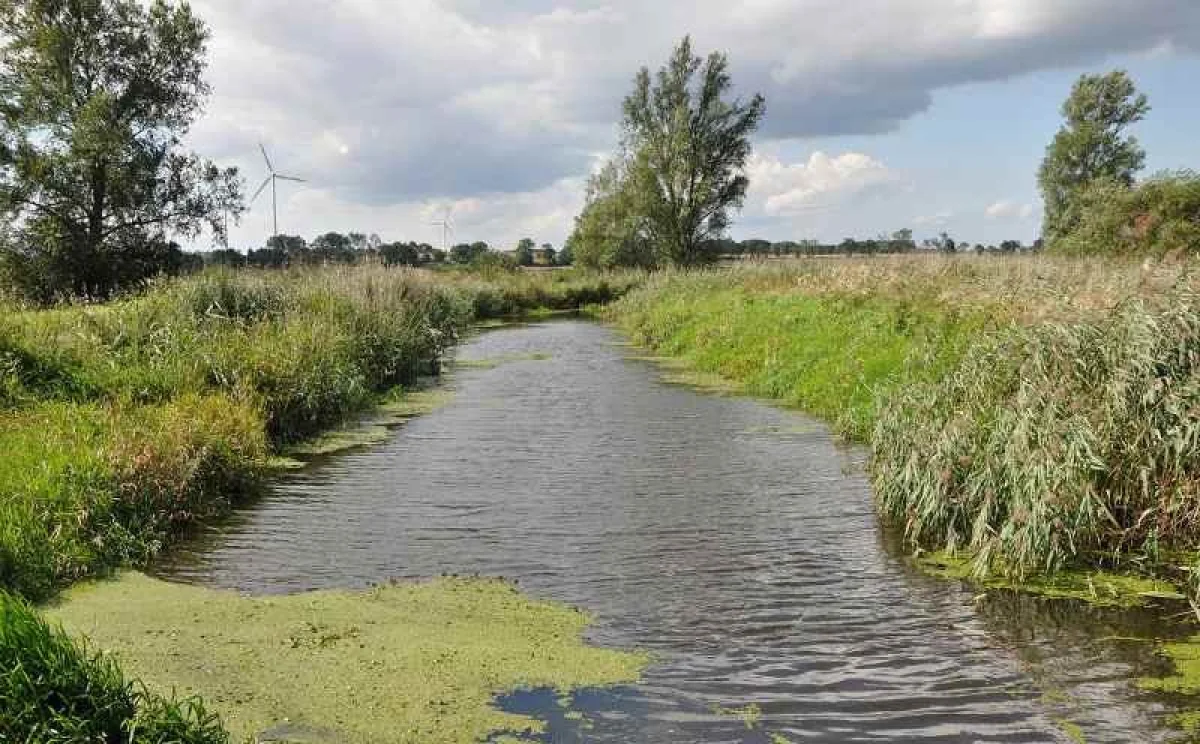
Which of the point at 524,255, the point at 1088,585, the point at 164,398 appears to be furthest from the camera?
the point at 524,255

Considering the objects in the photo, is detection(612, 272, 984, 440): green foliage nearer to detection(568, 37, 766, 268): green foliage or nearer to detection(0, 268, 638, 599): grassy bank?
detection(0, 268, 638, 599): grassy bank

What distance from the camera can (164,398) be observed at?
12.1 meters

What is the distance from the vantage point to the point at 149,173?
34062mm

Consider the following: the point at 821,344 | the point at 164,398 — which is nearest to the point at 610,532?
the point at 164,398

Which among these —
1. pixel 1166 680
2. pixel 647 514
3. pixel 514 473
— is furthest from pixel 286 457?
pixel 1166 680

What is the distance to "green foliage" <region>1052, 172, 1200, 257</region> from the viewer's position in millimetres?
29766

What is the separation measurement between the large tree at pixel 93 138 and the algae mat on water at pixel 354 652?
86.5ft

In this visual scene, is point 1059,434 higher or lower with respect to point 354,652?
higher

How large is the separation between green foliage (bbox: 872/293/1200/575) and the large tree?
28.7m

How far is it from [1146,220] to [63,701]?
35.6 m

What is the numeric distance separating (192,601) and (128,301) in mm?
11749

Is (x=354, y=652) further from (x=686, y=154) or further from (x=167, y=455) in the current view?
(x=686, y=154)

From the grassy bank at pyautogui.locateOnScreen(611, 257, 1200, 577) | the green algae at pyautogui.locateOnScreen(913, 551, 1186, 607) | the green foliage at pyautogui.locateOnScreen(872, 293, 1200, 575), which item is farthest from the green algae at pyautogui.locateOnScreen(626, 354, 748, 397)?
the green algae at pyautogui.locateOnScreen(913, 551, 1186, 607)

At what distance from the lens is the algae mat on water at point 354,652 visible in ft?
16.9
